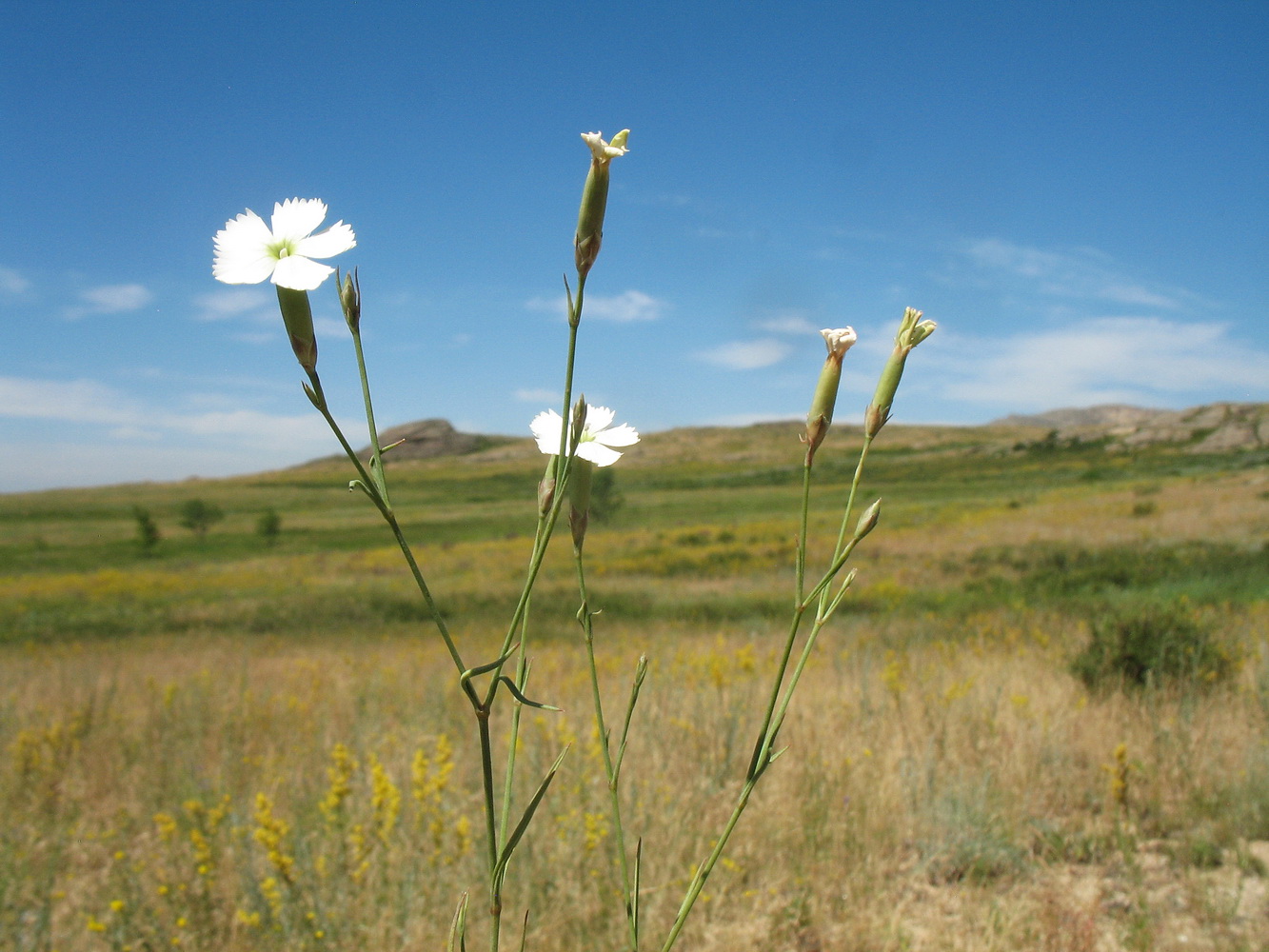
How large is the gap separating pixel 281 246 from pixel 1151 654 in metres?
6.47

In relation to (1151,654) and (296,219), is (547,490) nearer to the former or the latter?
(296,219)

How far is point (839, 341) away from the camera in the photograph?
0.90m

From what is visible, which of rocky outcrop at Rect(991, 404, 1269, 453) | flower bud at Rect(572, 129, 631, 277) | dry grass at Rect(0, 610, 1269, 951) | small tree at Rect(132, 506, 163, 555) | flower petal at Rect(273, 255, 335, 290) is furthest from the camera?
rocky outcrop at Rect(991, 404, 1269, 453)

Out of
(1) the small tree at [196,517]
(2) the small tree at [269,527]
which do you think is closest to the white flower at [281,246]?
(2) the small tree at [269,527]

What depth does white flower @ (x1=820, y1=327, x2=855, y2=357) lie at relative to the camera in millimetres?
900

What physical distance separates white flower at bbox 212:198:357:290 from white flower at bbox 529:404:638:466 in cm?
27

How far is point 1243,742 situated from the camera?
411 cm

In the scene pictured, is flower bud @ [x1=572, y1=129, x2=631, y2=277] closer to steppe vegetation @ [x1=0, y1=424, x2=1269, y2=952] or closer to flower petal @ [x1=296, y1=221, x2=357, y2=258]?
flower petal @ [x1=296, y1=221, x2=357, y2=258]

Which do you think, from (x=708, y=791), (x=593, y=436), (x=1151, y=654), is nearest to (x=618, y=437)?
(x=593, y=436)

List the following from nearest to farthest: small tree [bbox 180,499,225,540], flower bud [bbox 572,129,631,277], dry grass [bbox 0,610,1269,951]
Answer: flower bud [bbox 572,129,631,277] → dry grass [bbox 0,610,1269,951] → small tree [bbox 180,499,225,540]

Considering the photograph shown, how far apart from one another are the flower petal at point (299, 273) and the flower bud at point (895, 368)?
0.56 metres

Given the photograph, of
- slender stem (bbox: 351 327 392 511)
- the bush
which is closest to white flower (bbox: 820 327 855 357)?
slender stem (bbox: 351 327 392 511)

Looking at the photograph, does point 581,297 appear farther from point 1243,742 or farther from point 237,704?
point 237,704

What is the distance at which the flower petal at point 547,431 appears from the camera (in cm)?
85
